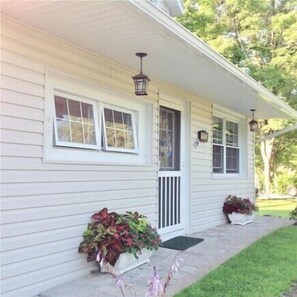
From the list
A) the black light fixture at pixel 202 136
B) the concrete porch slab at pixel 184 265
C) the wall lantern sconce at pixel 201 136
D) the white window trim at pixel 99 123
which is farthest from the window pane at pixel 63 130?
the black light fixture at pixel 202 136

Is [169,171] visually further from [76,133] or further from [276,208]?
[276,208]

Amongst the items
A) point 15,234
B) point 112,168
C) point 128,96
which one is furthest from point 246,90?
point 15,234

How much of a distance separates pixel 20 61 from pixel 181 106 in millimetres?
3567

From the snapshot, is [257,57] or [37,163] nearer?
[37,163]

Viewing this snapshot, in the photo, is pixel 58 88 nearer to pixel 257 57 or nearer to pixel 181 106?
pixel 181 106

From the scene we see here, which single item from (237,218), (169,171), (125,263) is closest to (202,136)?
(169,171)

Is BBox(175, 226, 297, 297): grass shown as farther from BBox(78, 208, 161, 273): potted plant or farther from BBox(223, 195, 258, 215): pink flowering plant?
BBox(223, 195, 258, 215): pink flowering plant

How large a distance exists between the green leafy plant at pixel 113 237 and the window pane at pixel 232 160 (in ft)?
15.6

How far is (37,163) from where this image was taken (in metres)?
3.73

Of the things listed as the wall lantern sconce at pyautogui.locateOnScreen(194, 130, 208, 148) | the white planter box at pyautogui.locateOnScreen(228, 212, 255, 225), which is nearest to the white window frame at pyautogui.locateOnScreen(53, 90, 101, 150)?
the wall lantern sconce at pyautogui.locateOnScreen(194, 130, 208, 148)

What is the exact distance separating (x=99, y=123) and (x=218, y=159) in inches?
166

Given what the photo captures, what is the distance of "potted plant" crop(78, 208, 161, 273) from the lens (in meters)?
4.07

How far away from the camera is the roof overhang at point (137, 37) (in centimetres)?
322

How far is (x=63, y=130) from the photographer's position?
421cm
